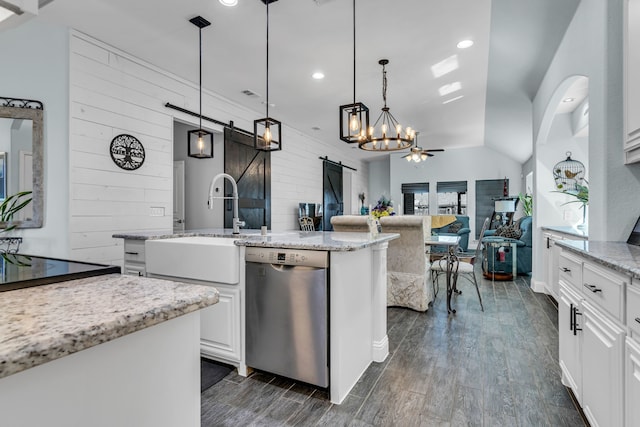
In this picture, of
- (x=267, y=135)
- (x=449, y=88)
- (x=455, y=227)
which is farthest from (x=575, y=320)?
(x=455, y=227)

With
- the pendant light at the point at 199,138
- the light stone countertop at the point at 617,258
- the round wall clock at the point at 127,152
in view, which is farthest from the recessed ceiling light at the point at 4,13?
the round wall clock at the point at 127,152

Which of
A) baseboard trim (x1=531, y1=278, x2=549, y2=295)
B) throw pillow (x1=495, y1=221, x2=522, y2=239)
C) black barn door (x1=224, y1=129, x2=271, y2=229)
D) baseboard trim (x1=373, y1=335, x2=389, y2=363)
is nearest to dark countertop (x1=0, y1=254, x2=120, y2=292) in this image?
baseboard trim (x1=373, y1=335, x2=389, y2=363)

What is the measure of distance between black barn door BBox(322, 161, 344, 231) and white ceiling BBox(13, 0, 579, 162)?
2.81m

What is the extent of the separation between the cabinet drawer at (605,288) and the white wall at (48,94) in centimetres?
404

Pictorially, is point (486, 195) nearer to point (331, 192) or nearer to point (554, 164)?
→ point (331, 192)

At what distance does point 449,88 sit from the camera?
A: 16.4ft

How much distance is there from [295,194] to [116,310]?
6.38m

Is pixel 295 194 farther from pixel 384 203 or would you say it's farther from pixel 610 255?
pixel 610 255

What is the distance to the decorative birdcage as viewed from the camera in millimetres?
4234

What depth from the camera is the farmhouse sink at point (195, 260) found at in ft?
7.30

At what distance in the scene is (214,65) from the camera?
4.02m

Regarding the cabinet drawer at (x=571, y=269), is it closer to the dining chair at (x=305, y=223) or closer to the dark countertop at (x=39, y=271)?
the dark countertop at (x=39, y=271)

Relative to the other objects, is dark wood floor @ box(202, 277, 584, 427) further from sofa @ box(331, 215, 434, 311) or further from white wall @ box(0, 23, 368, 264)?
white wall @ box(0, 23, 368, 264)

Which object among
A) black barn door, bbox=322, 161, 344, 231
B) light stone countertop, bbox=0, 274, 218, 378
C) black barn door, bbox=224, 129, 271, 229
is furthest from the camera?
black barn door, bbox=322, 161, 344, 231
